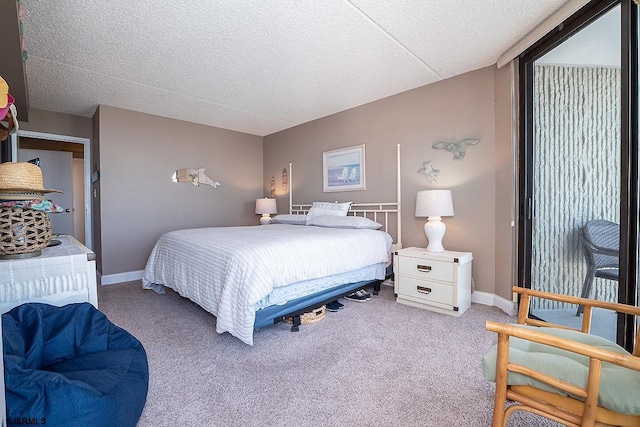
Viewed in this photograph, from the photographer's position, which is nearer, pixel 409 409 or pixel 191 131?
pixel 409 409

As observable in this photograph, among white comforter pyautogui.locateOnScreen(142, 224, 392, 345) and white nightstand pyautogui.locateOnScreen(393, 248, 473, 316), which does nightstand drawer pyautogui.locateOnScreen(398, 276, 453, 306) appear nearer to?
white nightstand pyautogui.locateOnScreen(393, 248, 473, 316)

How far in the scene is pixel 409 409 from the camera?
1.41 metres

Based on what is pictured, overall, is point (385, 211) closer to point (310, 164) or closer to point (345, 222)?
point (345, 222)

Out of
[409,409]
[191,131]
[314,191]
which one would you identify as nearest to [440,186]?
[314,191]

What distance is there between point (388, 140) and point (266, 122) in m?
2.14

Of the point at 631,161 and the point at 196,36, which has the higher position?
the point at 196,36

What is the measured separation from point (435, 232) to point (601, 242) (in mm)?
1193

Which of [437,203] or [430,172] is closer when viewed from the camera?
[437,203]

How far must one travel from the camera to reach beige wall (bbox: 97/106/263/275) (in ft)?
12.6

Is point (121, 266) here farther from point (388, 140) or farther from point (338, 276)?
point (388, 140)

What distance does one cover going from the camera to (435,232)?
2846 mm

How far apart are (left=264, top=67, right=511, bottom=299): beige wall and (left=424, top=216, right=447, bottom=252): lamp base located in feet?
1.02

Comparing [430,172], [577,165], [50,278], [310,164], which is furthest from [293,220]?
[577,165]

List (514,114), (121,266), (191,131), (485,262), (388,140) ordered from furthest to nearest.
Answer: (191,131), (121,266), (388,140), (485,262), (514,114)
